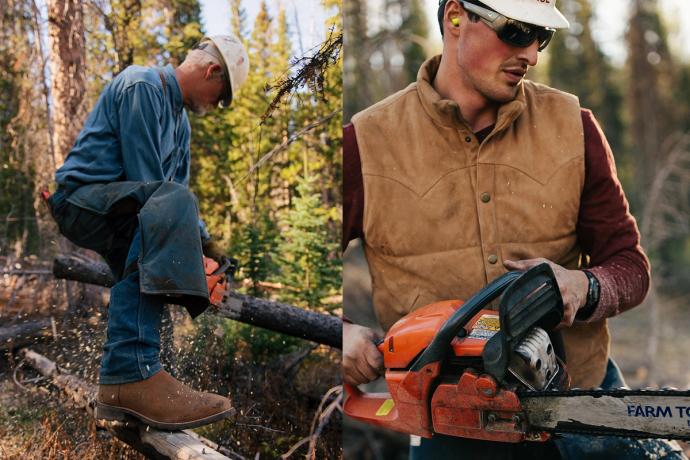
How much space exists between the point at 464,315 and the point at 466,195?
0.45 metres

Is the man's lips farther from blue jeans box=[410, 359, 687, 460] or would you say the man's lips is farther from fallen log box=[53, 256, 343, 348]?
fallen log box=[53, 256, 343, 348]

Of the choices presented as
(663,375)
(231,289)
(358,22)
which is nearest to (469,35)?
(358,22)

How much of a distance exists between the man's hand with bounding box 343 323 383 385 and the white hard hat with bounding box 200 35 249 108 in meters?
1.04

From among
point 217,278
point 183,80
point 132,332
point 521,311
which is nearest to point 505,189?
point 521,311

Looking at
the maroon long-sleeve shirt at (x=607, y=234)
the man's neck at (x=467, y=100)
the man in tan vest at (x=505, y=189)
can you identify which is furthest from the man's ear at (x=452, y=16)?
the maroon long-sleeve shirt at (x=607, y=234)

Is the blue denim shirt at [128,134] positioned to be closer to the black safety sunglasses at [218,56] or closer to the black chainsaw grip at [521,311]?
the black safety sunglasses at [218,56]

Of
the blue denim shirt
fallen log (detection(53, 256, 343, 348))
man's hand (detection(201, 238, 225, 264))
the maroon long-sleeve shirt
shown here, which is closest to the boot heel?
fallen log (detection(53, 256, 343, 348))

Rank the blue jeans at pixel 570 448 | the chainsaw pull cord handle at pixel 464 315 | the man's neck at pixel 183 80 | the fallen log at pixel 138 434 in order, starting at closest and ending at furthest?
the chainsaw pull cord handle at pixel 464 315 < the blue jeans at pixel 570 448 < the fallen log at pixel 138 434 < the man's neck at pixel 183 80

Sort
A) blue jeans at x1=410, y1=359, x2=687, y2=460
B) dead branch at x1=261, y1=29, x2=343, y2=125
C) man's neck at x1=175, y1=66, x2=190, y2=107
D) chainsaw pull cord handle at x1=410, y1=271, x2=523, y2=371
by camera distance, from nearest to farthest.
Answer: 1. chainsaw pull cord handle at x1=410, y1=271, x2=523, y2=371
2. blue jeans at x1=410, y1=359, x2=687, y2=460
3. man's neck at x1=175, y1=66, x2=190, y2=107
4. dead branch at x1=261, y1=29, x2=343, y2=125

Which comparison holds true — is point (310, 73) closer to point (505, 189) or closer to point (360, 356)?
point (505, 189)

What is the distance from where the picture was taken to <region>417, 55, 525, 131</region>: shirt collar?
2.63m

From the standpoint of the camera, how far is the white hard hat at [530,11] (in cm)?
254

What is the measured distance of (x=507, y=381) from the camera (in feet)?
7.97

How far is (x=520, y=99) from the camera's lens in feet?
8.66
